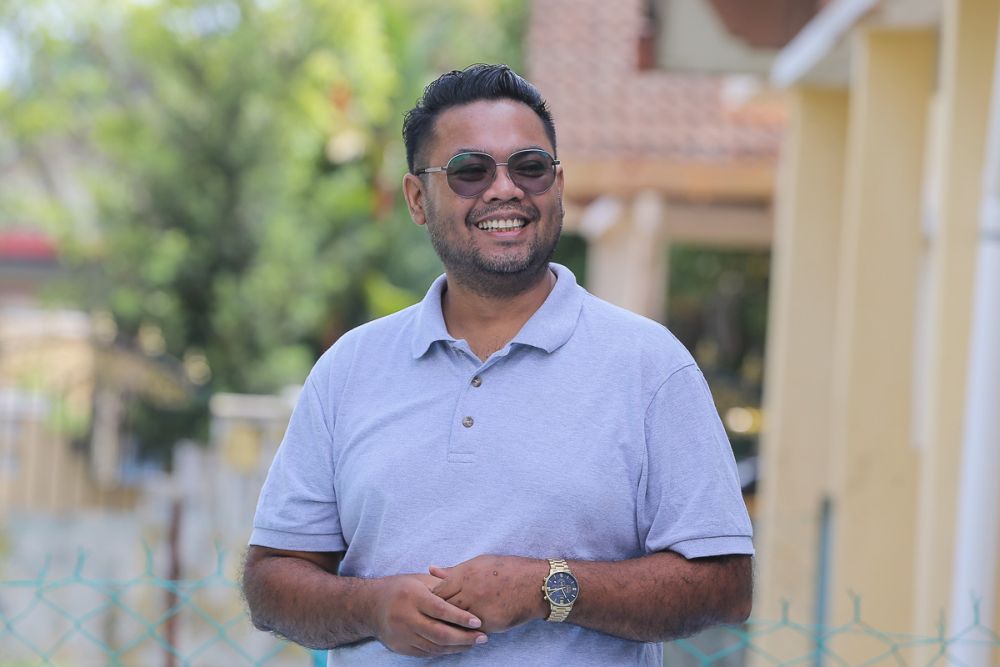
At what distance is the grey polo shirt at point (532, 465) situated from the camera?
214 cm

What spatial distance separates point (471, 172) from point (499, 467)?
1.58ft

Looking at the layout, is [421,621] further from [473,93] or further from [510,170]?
Result: [473,93]

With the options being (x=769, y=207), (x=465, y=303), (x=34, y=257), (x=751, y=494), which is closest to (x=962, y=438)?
(x=465, y=303)

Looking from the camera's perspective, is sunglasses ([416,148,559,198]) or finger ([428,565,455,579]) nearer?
finger ([428,565,455,579])

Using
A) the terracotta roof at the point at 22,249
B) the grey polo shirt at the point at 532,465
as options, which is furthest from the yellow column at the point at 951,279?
the terracotta roof at the point at 22,249

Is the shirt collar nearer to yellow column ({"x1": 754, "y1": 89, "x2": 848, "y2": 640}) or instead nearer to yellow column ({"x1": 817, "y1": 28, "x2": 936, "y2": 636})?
yellow column ({"x1": 817, "y1": 28, "x2": 936, "y2": 636})

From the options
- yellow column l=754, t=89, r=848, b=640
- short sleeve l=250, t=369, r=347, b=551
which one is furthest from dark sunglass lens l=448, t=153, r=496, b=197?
yellow column l=754, t=89, r=848, b=640

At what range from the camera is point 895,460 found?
5438mm

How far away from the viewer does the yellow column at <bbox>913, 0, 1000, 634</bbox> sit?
415 centimetres

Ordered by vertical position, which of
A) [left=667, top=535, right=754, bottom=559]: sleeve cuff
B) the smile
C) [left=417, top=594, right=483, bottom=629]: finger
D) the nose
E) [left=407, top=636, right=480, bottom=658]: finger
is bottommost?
[left=407, top=636, right=480, bottom=658]: finger

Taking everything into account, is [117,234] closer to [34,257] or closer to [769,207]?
[769,207]

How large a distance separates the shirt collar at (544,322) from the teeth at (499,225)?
0.12 m

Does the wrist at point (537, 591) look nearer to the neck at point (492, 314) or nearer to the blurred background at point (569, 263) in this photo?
the neck at point (492, 314)

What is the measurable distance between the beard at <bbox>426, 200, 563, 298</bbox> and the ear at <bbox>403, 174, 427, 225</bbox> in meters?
0.11
